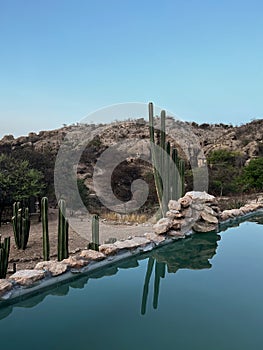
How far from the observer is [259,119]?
2558 cm

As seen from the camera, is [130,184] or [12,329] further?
[130,184]

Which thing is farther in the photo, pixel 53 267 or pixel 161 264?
pixel 161 264

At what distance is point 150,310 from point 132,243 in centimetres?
232

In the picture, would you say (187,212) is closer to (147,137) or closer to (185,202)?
(185,202)

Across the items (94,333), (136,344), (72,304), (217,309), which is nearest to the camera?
(136,344)

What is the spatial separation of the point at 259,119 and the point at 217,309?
25110mm

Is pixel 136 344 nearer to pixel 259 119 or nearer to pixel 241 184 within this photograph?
pixel 241 184

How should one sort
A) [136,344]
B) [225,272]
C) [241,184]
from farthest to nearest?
[241,184] → [225,272] → [136,344]

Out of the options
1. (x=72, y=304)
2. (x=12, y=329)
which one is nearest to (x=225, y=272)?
(x=72, y=304)

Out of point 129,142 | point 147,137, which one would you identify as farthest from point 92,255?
point 147,137

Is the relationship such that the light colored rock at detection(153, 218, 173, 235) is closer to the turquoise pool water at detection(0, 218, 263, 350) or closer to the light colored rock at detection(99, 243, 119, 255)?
the turquoise pool water at detection(0, 218, 263, 350)

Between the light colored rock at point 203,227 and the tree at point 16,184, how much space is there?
180 inches

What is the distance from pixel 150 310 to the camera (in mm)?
3506

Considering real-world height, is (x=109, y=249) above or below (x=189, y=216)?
below
